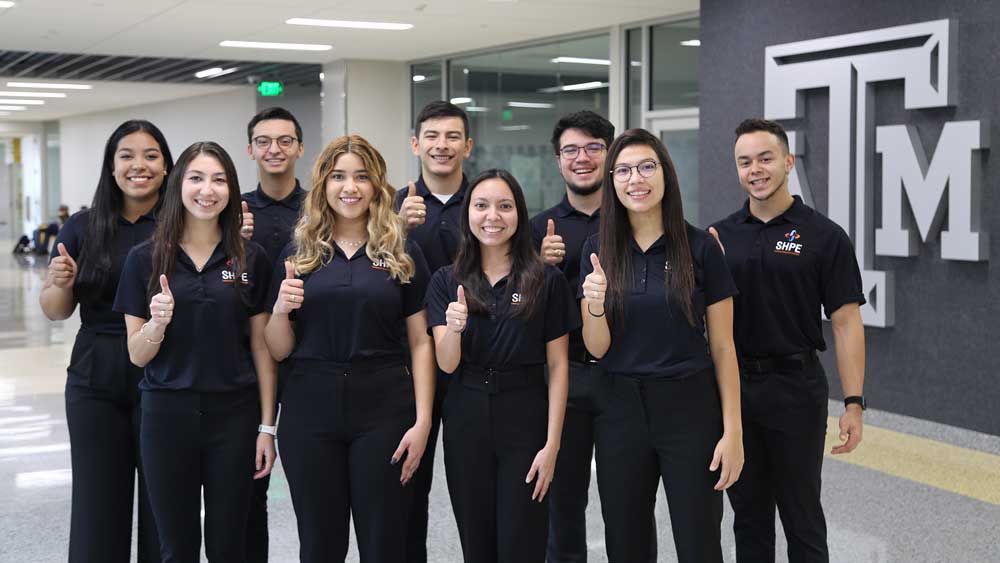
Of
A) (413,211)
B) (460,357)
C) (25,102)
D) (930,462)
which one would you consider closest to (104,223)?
(413,211)

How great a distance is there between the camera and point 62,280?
345 centimetres

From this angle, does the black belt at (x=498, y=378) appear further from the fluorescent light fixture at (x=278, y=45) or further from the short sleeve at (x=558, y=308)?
the fluorescent light fixture at (x=278, y=45)

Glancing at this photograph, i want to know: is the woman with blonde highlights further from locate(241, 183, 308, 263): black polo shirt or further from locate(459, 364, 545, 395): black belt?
locate(241, 183, 308, 263): black polo shirt

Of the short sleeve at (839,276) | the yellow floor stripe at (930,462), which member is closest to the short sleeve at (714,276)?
the short sleeve at (839,276)

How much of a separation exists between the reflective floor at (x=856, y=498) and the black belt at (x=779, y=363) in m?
1.23

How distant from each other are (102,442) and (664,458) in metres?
1.83

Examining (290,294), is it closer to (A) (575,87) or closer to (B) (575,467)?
(B) (575,467)

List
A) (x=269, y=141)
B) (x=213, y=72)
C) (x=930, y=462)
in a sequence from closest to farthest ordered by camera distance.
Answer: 1. (x=269, y=141)
2. (x=930, y=462)
3. (x=213, y=72)

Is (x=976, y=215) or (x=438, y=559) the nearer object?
(x=438, y=559)

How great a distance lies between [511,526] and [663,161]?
116 cm

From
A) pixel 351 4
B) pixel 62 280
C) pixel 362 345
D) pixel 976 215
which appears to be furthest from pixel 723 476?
pixel 351 4

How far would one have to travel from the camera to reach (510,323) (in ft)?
10.2

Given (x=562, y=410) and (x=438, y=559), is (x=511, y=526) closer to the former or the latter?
(x=562, y=410)

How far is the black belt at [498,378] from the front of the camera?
310 cm
